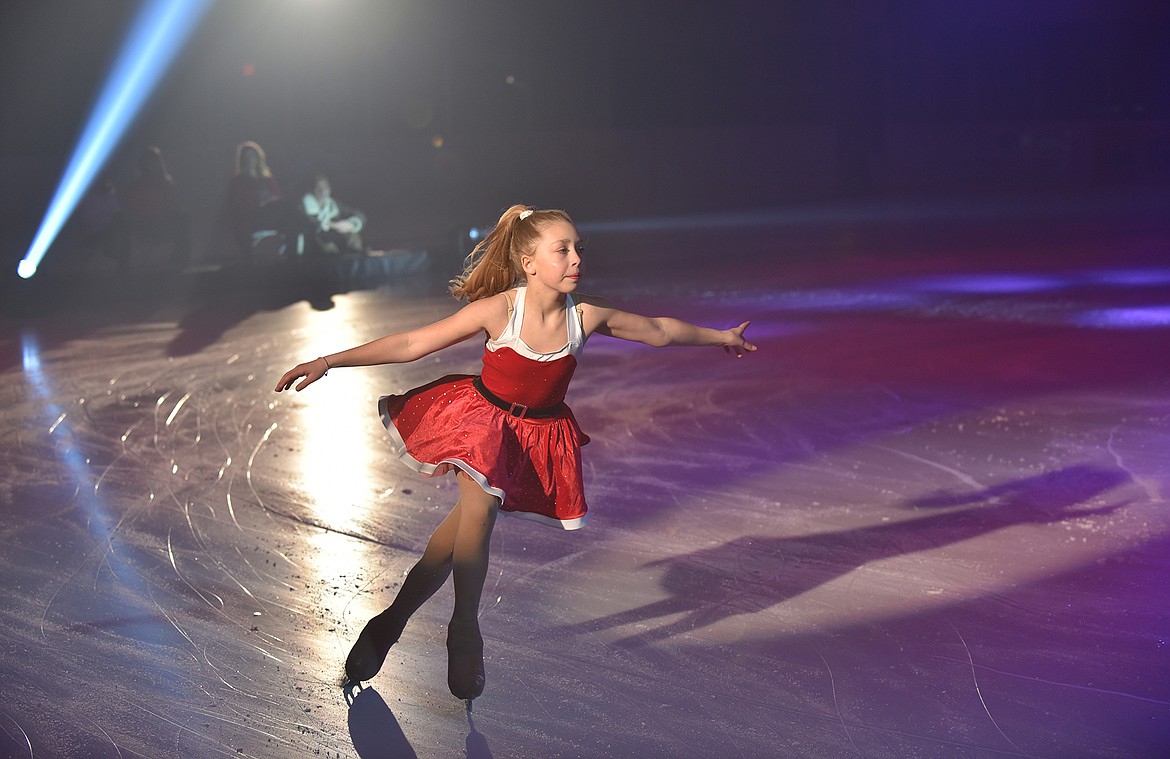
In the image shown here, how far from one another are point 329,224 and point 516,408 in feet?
36.3

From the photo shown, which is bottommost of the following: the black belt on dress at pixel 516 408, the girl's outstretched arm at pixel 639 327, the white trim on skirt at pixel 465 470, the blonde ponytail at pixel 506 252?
the white trim on skirt at pixel 465 470

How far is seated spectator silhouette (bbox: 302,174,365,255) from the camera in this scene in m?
13.7

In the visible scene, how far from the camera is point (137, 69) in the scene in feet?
61.6

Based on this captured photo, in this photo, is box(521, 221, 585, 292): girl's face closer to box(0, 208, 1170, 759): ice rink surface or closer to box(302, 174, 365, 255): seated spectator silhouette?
box(0, 208, 1170, 759): ice rink surface

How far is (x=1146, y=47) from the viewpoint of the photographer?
101 feet

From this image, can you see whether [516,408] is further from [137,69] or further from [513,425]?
[137,69]

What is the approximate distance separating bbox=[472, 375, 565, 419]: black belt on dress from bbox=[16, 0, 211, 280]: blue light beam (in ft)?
51.4

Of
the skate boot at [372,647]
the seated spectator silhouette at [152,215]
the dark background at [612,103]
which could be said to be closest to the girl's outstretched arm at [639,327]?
the skate boot at [372,647]

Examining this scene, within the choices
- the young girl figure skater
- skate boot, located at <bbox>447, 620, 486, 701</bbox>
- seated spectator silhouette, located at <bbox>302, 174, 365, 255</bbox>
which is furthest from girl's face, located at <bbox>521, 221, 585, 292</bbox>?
seated spectator silhouette, located at <bbox>302, 174, 365, 255</bbox>

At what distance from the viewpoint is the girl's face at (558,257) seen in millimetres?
3189

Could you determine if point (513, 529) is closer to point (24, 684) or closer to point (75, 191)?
point (24, 684)

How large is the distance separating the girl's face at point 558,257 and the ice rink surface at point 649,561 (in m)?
1.11

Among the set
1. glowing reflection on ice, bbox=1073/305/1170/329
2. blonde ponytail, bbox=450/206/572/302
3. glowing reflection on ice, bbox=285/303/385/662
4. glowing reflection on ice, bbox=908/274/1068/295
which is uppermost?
blonde ponytail, bbox=450/206/572/302

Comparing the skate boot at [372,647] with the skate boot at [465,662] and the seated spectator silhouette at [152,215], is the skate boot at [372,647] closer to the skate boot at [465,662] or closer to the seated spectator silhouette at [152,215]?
the skate boot at [465,662]
